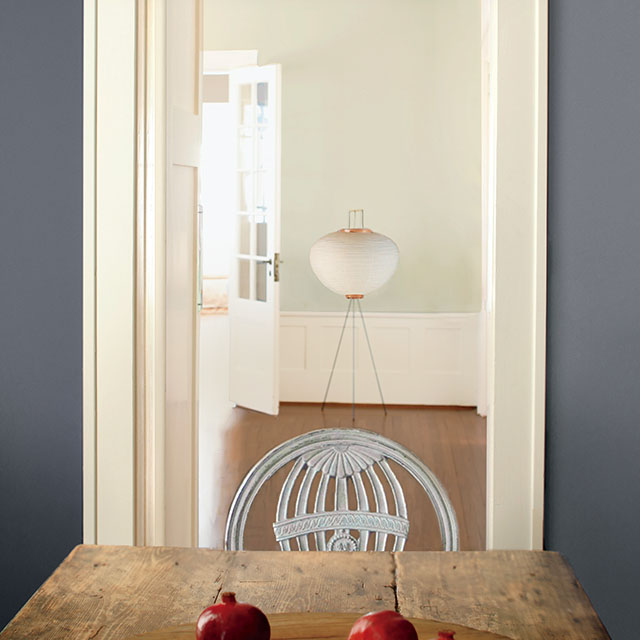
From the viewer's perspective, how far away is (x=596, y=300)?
6.50ft

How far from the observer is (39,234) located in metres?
2.26

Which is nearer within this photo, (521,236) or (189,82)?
(521,236)

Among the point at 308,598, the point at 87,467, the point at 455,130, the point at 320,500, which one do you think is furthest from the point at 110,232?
the point at 455,130

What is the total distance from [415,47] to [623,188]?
456 cm

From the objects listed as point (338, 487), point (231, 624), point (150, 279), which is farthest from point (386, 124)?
point (231, 624)

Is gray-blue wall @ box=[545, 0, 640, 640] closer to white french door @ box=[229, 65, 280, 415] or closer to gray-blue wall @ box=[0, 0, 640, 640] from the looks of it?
gray-blue wall @ box=[0, 0, 640, 640]

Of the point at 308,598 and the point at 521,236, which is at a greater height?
the point at 521,236

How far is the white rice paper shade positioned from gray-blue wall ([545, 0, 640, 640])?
8.80ft

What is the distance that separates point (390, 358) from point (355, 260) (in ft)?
5.55

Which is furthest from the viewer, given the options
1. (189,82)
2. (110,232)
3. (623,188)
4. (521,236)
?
(189,82)

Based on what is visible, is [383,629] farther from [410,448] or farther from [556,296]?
[410,448]

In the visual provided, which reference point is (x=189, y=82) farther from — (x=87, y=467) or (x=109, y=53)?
(x=87, y=467)

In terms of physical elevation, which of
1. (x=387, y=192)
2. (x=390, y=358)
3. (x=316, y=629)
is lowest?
(x=390, y=358)

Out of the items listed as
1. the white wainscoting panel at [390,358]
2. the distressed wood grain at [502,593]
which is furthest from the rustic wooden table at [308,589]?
the white wainscoting panel at [390,358]
